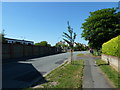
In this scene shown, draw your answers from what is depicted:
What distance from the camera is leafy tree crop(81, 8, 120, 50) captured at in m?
19.9

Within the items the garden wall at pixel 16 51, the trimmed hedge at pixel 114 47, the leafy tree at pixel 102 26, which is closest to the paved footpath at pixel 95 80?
the trimmed hedge at pixel 114 47

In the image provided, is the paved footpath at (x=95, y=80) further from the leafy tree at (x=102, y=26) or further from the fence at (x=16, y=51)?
the fence at (x=16, y=51)

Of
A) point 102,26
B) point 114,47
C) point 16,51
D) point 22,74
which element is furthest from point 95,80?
point 16,51

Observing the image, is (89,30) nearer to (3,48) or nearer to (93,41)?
(93,41)

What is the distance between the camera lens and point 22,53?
24.2 meters

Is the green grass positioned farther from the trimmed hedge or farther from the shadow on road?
the shadow on road

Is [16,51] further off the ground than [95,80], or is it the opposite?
[16,51]

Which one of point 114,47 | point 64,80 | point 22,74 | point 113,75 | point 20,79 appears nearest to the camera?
point 64,80

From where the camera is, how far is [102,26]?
20.5 meters

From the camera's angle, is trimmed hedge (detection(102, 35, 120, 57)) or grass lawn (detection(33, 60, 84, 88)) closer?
grass lawn (detection(33, 60, 84, 88))

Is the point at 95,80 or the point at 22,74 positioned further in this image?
the point at 22,74

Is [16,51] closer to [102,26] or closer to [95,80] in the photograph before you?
[102,26]

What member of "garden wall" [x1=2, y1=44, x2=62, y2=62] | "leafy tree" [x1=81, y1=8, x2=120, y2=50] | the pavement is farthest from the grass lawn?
"leafy tree" [x1=81, y1=8, x2=120, y2=50]

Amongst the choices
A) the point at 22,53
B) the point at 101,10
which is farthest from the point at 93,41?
the point at 22,53
